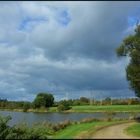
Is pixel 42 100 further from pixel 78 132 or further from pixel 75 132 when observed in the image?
pixel 78 132

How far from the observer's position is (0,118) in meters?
34.7

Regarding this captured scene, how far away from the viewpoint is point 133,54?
42.1m

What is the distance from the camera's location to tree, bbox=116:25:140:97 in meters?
42.1

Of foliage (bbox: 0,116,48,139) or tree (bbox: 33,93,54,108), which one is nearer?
foliage (bbox: 0,116,48,139)

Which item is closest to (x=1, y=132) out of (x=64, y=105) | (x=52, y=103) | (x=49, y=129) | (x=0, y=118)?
(x=0, y=118)

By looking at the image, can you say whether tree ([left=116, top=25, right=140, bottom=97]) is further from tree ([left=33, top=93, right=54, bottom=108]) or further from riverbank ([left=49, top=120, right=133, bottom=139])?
tree ([left=33, top=93, right=54, bottom=108])

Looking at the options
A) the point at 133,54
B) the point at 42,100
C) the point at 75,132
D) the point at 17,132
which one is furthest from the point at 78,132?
the point at 42,100

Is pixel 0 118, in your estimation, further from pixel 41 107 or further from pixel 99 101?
pixel 99 101

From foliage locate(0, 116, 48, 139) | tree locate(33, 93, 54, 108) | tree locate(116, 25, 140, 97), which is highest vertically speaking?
tree locate(33, 93, 54, 108)

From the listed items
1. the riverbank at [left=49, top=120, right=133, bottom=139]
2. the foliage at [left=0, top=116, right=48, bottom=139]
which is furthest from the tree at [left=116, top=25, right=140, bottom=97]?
the foliage at [left=0, top=116, right=48, bottom=139]

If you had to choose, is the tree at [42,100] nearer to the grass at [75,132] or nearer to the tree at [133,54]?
the tree at [133,54]

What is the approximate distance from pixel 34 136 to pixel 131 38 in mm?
16680

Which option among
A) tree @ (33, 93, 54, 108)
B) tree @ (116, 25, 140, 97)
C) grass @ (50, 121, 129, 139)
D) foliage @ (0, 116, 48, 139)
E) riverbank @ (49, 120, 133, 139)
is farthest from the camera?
tree @ (33, 93, 54, 108)

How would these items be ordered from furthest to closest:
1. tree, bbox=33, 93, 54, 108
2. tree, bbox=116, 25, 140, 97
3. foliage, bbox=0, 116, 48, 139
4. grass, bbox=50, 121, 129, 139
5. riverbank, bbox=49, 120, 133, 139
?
1. tree, bbox=33, 93, 54, 108
2. tree, bbox=116, 25, 140, 97
3. grass, bbox=50, 121, 129, 139
4. riverbank, bbox=49, 120, 133, 139
5. foliage, bbox=0, 116, 48, 139
